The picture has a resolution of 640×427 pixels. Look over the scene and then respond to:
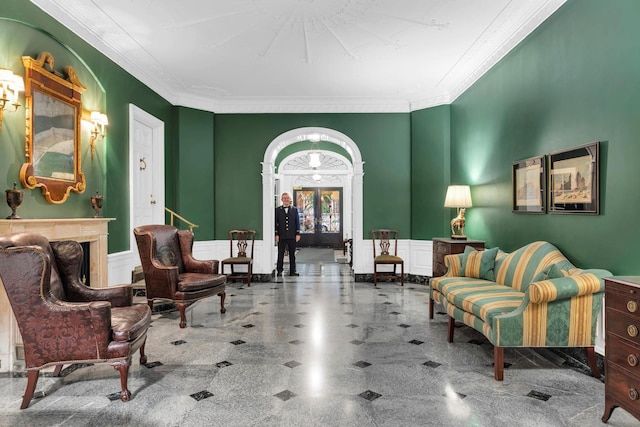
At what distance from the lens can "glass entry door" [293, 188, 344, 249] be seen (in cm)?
1480

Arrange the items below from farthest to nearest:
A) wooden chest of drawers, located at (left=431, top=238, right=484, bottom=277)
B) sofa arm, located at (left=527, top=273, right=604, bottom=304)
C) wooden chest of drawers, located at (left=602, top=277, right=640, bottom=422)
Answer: wooden chest of drawers, located at (left=431, top=238, right=484, bottom=277) < sofa arm, located at (left=527, top=273, right=604, bottom=304) < wooden chest of drawers, located at (left=602, top=277, right=640, bottom=422)

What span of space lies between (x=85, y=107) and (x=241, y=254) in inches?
142

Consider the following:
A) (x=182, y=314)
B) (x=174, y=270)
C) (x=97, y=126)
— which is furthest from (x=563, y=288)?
(x=97, y=126)

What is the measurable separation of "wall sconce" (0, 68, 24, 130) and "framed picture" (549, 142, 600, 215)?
4.57 meters

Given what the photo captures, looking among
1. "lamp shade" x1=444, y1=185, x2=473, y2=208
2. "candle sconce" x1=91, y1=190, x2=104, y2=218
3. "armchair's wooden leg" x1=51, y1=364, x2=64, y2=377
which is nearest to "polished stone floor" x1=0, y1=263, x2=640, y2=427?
"armchair's wooden leg" x1=51, y1=364, x2=64, y2=377

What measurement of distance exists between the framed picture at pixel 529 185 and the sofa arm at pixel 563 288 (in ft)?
4.05

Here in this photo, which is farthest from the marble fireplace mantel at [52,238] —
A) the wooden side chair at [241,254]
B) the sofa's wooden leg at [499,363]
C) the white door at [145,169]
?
the sofa's wooden leg at [499,363]

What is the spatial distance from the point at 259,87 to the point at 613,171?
16.9 ft

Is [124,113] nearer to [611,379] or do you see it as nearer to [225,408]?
[225,408]

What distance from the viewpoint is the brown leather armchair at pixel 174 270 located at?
4.52 metres

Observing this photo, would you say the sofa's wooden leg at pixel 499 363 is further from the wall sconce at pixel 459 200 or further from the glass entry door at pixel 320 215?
the glass entry door at pixel 320 215

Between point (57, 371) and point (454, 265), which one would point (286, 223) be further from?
point (57, 371)

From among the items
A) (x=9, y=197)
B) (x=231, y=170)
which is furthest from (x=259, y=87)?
(x=9, y=197)

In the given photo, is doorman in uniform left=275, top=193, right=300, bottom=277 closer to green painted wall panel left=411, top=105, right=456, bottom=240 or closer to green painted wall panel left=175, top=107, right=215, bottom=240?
green painted wall panel left=175, top=107, right=215, bottom=240
